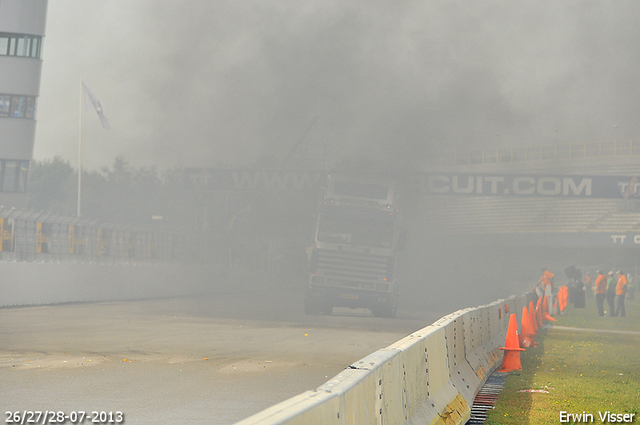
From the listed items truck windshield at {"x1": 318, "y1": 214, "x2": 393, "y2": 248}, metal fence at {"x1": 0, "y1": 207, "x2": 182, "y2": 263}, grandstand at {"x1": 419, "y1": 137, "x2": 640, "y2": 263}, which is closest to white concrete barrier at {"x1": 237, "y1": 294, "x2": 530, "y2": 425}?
truck windshield at {"x1": 318, "y1": 214, "x2": 393, "y2": 248}

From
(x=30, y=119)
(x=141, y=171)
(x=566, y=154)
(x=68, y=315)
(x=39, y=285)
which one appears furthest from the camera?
(x=141, y=171)

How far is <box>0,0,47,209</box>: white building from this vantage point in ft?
133

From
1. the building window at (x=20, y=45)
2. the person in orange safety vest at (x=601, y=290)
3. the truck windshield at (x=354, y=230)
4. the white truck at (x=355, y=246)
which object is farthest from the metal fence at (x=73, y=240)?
the person in orange safety vest at (x=601, y=290)

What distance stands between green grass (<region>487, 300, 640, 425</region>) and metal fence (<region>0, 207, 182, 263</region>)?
15.1 m

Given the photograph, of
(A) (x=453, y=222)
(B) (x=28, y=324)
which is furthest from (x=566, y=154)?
(B) (x=28, y=324)

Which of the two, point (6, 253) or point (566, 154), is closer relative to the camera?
point (6, 253)

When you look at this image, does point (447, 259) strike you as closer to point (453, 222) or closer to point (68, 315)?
point (453, 222)

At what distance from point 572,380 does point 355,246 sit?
14.6 metres

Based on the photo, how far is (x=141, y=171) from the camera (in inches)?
4309

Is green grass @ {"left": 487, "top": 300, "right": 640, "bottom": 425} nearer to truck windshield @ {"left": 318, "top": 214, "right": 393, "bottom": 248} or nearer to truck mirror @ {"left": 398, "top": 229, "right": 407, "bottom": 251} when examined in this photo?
truck mirror @ {"left": 398, "top": 229, "right": 407, "bottom": 251}

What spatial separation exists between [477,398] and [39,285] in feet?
64.4

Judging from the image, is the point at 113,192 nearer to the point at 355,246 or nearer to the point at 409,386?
the point at 355,246

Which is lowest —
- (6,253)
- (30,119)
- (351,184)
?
(6,253)

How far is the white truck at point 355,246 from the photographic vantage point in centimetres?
2562
